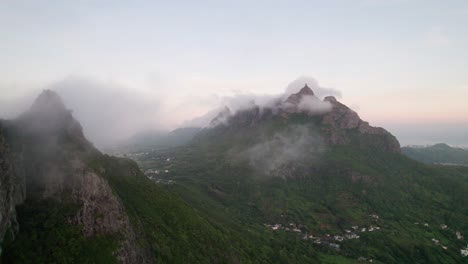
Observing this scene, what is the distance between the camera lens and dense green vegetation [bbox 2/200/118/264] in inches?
5384

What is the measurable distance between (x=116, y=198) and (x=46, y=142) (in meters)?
55.2

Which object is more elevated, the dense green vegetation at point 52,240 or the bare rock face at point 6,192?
the bare rock face at point 6,192

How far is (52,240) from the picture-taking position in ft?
485

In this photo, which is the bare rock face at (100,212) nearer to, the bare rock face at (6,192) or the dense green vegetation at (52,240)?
the dense green vegetation at (52,240)

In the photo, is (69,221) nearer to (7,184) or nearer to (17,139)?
(7,184)

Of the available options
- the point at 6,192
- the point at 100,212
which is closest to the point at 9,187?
the point at 6,192

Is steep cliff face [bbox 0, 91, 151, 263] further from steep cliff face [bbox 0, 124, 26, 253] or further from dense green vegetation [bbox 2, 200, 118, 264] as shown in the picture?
dense green vegetation [bbox 2, 200, 118, 264]

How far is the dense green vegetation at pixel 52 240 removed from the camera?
136750mm

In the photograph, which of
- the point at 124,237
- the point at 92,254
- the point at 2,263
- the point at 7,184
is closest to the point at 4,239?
the point at 2,263

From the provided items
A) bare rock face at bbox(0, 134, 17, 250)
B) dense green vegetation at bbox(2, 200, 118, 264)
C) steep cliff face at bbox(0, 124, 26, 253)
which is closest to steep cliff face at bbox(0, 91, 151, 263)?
steep cliff face at bbox(0, 124, 26, 253)

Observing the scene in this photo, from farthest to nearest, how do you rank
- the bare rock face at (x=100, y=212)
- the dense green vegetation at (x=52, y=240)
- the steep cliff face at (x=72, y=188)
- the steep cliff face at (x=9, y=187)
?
1. the bare rock face at (x=100, y=212)
2. the steep cliff face at (x=72, y=188)
3. the dense green vegetation at (x=52, y=240)
4. the steep cliff face at (x=9, y=187)

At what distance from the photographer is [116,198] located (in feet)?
617

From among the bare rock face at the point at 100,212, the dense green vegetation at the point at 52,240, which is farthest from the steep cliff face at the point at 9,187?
the bare rock face at the point at 100,212

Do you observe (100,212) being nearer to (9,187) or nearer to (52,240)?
(52,240)
